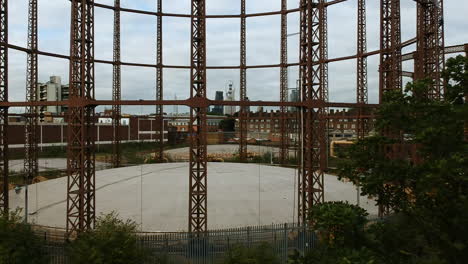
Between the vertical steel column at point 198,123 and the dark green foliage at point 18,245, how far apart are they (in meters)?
5.42

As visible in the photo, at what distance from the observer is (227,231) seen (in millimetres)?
13195

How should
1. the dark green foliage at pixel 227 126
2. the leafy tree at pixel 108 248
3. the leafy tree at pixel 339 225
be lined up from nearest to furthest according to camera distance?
the leafy tree at pixel 339 225 → the leafy tree at pixel 108 248 → the dark green foliage at pixel 227 126

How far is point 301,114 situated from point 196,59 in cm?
542

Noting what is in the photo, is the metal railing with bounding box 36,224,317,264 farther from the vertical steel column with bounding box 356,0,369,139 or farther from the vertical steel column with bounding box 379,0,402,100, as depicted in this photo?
the vertical steel column with bounding box 356,0,369,139

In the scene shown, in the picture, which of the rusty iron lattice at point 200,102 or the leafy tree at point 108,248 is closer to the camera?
the leafy tree at point 108,248

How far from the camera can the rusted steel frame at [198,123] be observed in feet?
44.4

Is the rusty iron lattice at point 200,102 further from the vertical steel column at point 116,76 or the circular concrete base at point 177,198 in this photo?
the vertical steel column at point 116,76

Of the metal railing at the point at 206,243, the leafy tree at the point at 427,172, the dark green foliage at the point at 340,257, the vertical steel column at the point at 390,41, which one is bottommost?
the metal railing at the point at 206,243

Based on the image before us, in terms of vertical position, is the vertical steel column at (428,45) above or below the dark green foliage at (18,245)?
above

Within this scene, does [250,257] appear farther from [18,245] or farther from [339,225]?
[18,245]

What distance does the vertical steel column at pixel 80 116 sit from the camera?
1420 centimetres

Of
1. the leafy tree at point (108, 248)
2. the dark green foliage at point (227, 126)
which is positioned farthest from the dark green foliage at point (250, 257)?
the dark green foliage at point (227, 126)

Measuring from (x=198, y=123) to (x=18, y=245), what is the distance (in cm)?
754

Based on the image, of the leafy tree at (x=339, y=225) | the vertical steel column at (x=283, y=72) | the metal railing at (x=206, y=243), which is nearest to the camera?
the leafy tree at (x=339, y=225)
